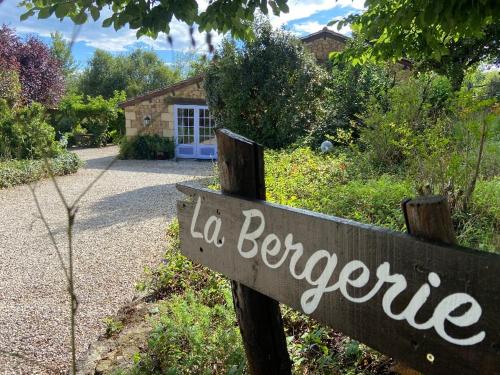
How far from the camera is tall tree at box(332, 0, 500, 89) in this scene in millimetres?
1937

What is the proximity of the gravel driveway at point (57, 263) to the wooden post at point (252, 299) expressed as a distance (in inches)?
26.1

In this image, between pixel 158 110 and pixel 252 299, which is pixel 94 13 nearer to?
pixel 252 299

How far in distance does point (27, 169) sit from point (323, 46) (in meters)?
10.1

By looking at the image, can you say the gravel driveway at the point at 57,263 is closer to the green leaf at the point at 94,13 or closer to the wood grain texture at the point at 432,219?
the green leaf at the point at 94,13

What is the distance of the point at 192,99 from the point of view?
15.8 metres

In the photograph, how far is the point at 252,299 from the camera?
1.44 m

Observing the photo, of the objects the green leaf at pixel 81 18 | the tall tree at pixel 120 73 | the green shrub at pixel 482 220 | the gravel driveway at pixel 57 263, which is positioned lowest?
the gravel driveway at pixel 57 263

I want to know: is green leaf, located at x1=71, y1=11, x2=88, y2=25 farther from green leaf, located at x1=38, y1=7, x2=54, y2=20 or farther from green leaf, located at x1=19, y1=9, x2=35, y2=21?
green leaf, located at x1=19, y1=9, x2=35, y2=21

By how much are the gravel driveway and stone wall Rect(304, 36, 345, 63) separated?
7564 millimetres

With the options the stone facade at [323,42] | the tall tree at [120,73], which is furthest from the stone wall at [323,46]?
the tall tree at [120,73]

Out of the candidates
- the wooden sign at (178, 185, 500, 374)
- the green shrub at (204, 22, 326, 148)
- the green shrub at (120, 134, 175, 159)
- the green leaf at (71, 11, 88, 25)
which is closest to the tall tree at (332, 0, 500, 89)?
the wooden sign at (178, 185, 500, 374)

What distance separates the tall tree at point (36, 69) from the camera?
1875 cm

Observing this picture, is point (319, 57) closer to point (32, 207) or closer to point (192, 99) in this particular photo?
point (192, 99)

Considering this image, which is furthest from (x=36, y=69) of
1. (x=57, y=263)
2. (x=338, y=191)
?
(x=338, y=191)
